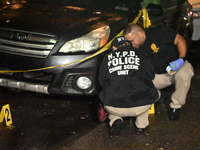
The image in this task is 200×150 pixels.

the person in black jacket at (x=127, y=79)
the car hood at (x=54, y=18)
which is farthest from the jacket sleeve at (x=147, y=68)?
the car hood at (x=54, y=18)

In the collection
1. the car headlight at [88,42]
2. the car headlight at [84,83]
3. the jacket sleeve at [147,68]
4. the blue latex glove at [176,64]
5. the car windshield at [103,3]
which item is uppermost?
the car windshield at [103,3]

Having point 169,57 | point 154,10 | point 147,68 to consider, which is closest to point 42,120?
point 147,68

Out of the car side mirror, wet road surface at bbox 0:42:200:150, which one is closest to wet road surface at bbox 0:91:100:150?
wet road surface at bbox 0:42:200:150

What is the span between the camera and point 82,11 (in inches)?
204

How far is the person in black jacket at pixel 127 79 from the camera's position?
158 inches

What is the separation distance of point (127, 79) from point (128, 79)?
0.01 m

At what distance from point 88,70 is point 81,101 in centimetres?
109

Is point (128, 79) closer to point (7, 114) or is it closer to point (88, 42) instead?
point (88, 42)

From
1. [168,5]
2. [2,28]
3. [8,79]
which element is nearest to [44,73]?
[8,79]

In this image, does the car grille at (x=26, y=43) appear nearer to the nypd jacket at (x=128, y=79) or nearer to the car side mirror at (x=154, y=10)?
the nypd jacket at (x=128, y=79)

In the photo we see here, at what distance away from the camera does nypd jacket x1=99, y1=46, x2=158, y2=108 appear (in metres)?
4.01

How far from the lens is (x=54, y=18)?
16.0ft

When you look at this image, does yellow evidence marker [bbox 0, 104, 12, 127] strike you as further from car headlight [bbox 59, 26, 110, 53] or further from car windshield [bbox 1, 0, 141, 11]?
car windshield [bbox 1, 0, 141, 11]

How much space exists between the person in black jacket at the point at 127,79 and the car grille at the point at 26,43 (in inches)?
31.9
